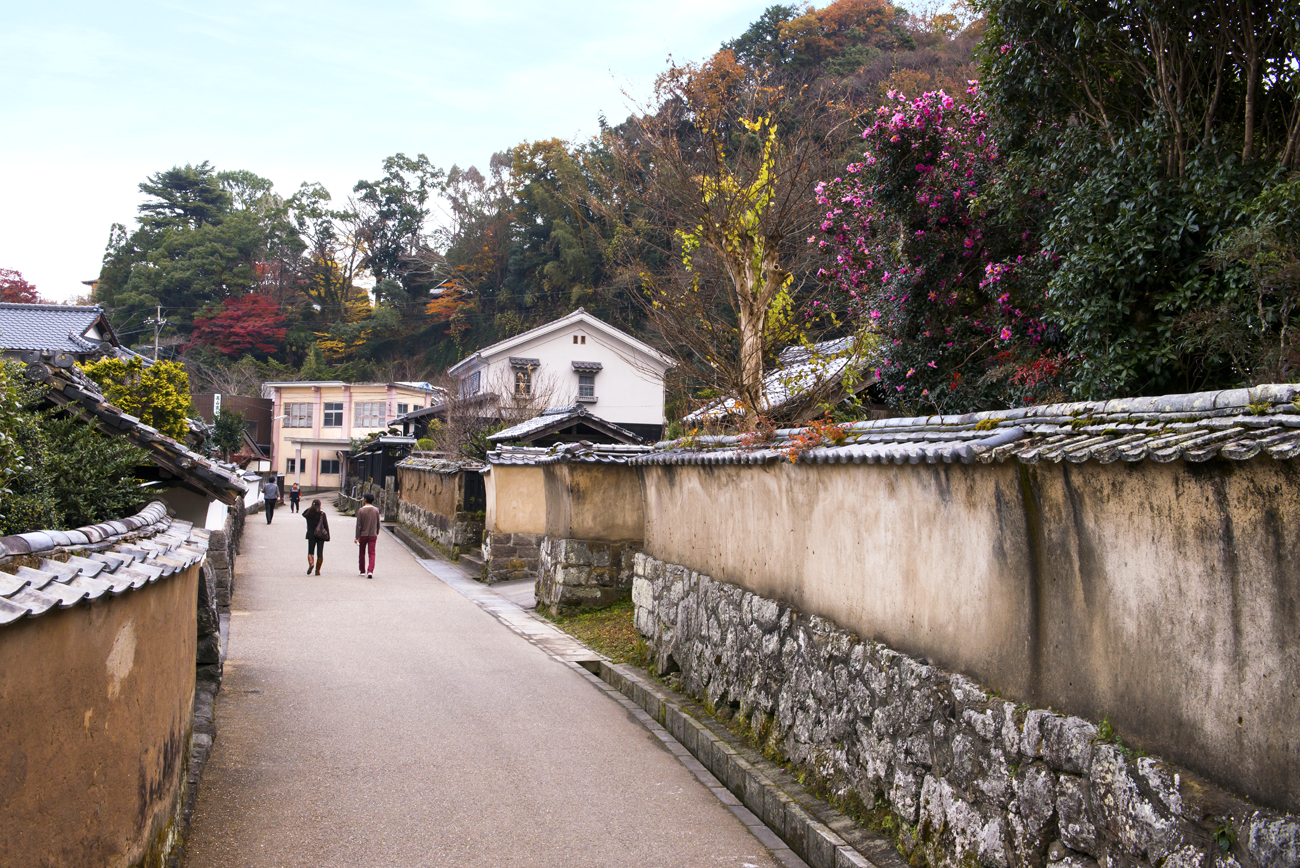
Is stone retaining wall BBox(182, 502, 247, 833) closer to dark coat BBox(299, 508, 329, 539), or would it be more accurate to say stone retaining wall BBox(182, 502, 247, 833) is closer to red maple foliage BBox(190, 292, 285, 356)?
dark coat BBox(299, 508, 329, 539)

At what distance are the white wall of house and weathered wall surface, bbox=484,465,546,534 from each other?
20.2 meters

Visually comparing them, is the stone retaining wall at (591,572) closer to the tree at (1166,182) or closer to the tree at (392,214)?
the tree at (1166,182)

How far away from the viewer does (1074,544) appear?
446 cm

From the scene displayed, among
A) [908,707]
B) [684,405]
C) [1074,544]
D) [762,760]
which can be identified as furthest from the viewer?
[684,405]

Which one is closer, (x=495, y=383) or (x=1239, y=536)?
(x=1239, y=536)

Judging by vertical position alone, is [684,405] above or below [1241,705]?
above

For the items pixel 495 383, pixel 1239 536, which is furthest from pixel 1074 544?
pixel 495 383

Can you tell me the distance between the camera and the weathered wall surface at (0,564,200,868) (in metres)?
3.14

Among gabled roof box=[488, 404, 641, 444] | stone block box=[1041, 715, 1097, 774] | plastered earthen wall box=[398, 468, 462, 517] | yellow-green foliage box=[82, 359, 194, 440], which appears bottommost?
stone block box=[1041, 715, 1097, 774]

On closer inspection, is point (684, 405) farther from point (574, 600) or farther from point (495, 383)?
point (495, 383)

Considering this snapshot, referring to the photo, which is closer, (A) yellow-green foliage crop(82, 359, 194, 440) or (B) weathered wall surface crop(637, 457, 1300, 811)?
(B) weathered wall surface crop(637, 457, 1300, 811)

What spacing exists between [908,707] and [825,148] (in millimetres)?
12169

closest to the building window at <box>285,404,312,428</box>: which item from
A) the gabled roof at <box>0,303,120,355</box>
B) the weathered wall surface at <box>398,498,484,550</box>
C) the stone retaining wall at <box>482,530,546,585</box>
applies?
the weathered wall surface at <box>398,498,484,550</box>

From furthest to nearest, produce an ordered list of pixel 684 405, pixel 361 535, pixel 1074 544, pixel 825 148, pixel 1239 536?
pixel 361 535
pixel 825 148
pixel 684 405
pixel 1074 544
pixel 1239 536
